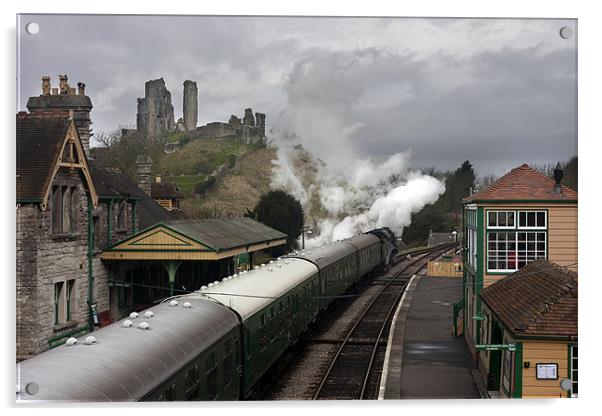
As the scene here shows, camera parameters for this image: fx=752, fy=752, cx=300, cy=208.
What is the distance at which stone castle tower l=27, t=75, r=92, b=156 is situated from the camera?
10.6 m

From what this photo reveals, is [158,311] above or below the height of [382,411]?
above

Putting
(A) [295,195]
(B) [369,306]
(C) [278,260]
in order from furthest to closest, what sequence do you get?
(B) [369,306], (C) [278,260], (A) [295,195]

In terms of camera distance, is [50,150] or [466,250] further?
[466,250]

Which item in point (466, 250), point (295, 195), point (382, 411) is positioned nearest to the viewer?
point (382, 411)

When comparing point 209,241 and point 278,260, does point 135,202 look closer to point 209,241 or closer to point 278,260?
point 209,241

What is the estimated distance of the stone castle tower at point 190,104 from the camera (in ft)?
37.1

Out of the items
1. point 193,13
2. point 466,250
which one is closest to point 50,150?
point 193,13

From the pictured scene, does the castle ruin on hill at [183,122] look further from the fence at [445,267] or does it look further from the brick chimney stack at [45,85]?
the fence at [445,267]

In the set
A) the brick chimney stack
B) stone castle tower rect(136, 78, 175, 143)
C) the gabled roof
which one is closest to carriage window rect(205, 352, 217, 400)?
the gabled roof

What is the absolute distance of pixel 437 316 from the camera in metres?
16.2

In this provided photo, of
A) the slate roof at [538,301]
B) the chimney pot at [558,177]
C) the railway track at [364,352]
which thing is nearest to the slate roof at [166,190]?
the railway track at [364,352]

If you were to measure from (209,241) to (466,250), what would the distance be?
214 inches

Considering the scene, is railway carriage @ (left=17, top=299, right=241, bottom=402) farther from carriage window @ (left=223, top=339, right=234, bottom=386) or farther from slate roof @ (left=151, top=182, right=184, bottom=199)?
slate roof @ (left=151, top=182, right=184, bottom=199)

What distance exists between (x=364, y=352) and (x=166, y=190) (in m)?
5.43
